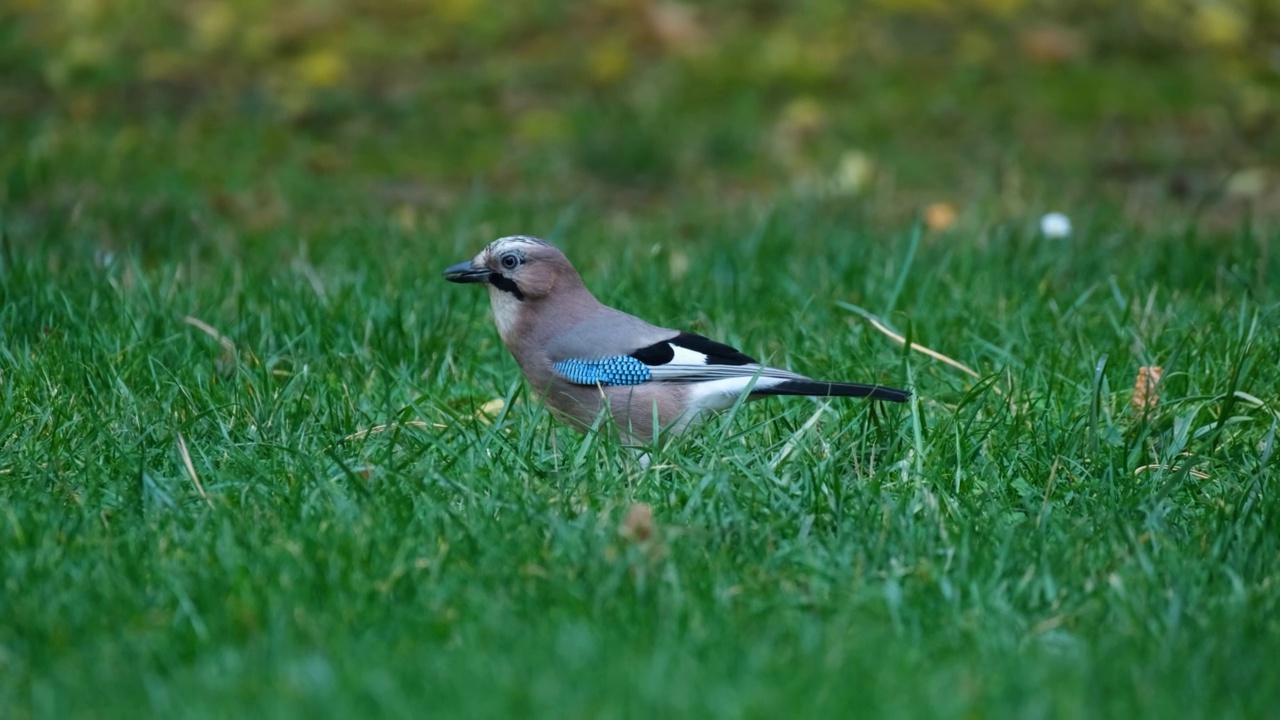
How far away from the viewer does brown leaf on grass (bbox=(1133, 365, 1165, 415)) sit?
4.43 meters

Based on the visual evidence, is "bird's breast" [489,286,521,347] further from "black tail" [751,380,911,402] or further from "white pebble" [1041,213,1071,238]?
"white pebble" [1041,213,1071,238]

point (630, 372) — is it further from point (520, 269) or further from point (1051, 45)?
point (1051, 45)

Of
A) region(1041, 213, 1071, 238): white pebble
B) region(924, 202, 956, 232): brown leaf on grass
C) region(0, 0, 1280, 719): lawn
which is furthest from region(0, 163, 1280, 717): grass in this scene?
region(924, 202, 956, 232): brown leaf on grass

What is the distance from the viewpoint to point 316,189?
7660mm

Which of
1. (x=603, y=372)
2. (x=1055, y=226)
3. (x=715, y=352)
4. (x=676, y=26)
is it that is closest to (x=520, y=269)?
(x=603, y=372)

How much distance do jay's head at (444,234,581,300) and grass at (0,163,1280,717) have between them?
38 centimetres

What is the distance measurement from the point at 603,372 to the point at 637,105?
4.58m

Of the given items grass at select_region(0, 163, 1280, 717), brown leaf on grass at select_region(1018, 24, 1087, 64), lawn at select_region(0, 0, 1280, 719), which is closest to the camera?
grass at select_region(0, 163, 1280, 717)

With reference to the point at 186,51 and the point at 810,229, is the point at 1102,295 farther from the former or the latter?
the point at 186,51

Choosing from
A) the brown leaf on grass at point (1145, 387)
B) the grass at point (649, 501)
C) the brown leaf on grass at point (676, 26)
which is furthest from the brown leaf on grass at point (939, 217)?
the brown leaf on grass at point (676, 26)

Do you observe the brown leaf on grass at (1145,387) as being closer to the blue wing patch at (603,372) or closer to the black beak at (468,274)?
the blue wing patch at (603,372)

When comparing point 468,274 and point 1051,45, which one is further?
point 1051,45

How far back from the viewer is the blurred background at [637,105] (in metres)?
7.69

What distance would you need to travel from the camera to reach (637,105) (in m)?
8.81
